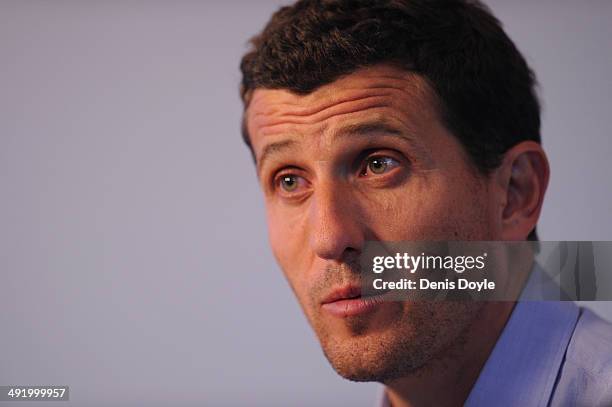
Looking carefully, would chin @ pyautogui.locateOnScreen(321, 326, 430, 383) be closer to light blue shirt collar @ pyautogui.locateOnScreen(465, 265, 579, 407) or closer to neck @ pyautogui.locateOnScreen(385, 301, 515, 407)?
neck @ pyautogui.locateOnScreen(385, 301, 515, 407)

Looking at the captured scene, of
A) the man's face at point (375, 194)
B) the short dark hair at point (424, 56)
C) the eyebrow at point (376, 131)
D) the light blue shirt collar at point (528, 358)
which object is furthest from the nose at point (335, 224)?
the light blue shirt collar at point (528, 358)

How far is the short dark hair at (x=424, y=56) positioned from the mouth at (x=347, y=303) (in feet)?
1.29

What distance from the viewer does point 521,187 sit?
69.7 inches

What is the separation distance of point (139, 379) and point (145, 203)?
47cm

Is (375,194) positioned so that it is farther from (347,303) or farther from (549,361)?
(549,361)

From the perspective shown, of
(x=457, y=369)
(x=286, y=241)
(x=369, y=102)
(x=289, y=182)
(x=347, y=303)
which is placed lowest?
(x=457, y=369)

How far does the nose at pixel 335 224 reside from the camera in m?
1.67

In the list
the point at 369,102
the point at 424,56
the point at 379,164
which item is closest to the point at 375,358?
the point at 379,164

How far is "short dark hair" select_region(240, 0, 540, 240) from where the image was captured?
1696 millimetres

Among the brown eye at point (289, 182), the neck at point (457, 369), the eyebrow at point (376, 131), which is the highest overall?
the eyebrow at point (376, 131)

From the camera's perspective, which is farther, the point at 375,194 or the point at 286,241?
the point at 286,241

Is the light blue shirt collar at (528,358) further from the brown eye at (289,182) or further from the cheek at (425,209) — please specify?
the brown eye at (289,182)

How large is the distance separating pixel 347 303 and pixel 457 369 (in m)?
0.30

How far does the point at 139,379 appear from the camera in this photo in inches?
79.5
